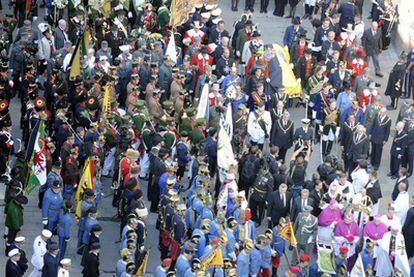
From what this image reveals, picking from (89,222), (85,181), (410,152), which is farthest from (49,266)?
(410,152)

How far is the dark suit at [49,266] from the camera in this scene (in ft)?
107

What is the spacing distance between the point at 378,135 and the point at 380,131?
129 millimetres

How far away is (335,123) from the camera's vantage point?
39.7m

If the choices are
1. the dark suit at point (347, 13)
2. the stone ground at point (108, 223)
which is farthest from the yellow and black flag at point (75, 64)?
the dark suit at point (347, 13)

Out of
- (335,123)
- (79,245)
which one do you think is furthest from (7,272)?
(335,123)

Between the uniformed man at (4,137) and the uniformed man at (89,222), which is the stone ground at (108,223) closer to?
the uniformed man at (4,137)

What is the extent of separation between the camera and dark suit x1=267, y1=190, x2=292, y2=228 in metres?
36.2

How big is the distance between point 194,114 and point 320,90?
3718 millimetres

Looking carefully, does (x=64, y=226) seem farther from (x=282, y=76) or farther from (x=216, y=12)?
(x=216, y=12)

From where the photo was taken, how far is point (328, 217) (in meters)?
35.3

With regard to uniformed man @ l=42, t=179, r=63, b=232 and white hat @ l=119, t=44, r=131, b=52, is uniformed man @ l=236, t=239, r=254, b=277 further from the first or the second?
white hat @ l=119, t=44, r=131, b=52

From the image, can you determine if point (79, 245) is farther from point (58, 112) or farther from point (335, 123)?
point (335, 123)

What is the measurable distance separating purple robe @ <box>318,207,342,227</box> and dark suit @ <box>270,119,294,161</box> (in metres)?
4.01

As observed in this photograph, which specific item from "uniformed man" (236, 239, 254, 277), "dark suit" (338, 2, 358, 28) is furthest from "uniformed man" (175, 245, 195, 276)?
"dark suit" (338, 2, 358, 28)
